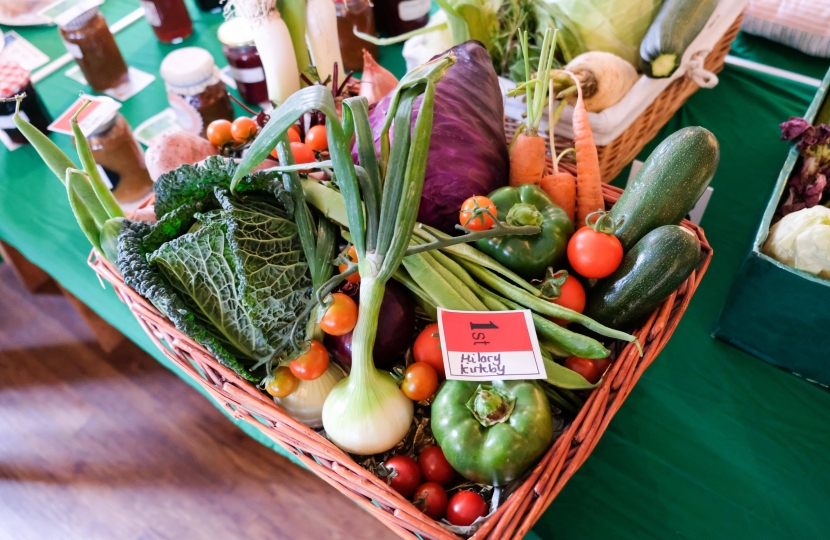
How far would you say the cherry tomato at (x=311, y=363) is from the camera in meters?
0.74

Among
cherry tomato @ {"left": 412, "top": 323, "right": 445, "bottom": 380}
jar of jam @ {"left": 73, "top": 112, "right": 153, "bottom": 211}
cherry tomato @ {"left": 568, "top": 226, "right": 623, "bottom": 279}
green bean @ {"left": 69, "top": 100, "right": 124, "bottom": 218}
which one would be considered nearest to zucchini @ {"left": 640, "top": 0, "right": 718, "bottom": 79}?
cherry tomato @ {"left": 568, "top": 226, "right": 623, "bottom": 279}

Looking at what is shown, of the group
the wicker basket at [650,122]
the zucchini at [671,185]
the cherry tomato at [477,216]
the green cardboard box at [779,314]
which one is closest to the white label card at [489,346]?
the cherry tomato at [477,216]

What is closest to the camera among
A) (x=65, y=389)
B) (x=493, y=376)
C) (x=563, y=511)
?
(x=493, y=376)

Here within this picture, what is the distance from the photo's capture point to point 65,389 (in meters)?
1.60

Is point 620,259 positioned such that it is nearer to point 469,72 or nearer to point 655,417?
point 655,417

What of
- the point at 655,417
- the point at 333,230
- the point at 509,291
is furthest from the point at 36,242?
the point at 655,417

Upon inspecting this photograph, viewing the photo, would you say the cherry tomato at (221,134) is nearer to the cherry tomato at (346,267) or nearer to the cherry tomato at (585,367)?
the cherry tomato at (346,267)

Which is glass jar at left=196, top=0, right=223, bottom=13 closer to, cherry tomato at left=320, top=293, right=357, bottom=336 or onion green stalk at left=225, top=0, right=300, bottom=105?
onion green stalk at left=225, top=0, right=300, bottom=105

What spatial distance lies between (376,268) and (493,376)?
0.65 feet

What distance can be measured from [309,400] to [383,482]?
0.60 feet

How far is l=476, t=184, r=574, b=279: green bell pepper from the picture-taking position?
30.5 inches

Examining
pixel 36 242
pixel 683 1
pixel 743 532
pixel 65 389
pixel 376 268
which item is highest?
pixel 683 1

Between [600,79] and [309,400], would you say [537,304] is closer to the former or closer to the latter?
[309,400]

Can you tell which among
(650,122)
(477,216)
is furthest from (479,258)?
(650,122)
